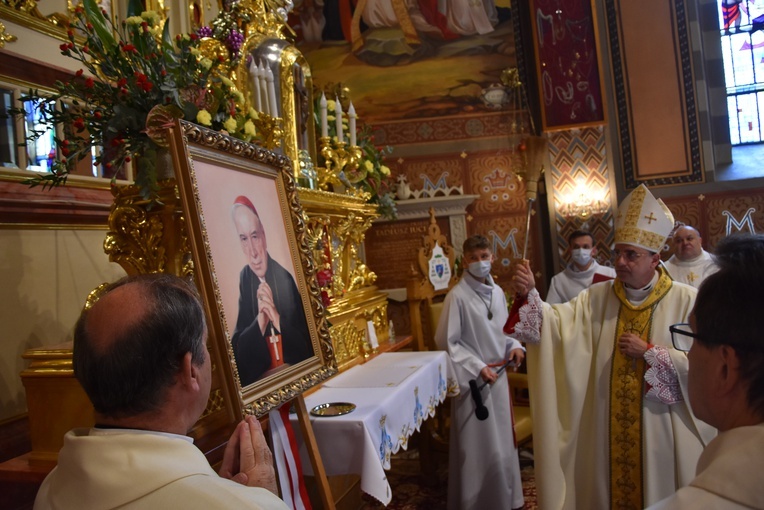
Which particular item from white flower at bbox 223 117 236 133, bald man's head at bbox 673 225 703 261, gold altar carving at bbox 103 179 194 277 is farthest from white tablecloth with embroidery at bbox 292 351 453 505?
bald man's head at bbox 673 225 703 261

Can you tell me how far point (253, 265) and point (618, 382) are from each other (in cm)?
217

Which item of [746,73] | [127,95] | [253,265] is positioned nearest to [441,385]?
[253,265]

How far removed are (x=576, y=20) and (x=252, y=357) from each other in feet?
26.5

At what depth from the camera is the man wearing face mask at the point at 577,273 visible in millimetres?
6410

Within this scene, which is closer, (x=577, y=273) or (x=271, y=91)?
(x=271, y=91)

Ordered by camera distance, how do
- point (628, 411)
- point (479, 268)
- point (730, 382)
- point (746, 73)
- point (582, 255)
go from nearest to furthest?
point (730, 382) < point (628, 411) < point (479, 268) < point (582, 255) < point (746, 73)

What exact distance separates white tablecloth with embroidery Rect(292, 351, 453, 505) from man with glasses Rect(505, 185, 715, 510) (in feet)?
2.28

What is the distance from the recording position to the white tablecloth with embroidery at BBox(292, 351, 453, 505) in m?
2.73

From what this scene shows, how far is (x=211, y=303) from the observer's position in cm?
201

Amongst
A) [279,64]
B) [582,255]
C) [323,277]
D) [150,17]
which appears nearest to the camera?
[150,17]

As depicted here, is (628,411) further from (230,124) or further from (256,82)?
(256,82)

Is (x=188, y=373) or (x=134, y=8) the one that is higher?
(x=134, y=8)

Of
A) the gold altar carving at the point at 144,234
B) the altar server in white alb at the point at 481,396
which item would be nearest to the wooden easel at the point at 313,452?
the gold altar carving at the point at 144,234

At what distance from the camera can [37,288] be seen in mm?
3188
